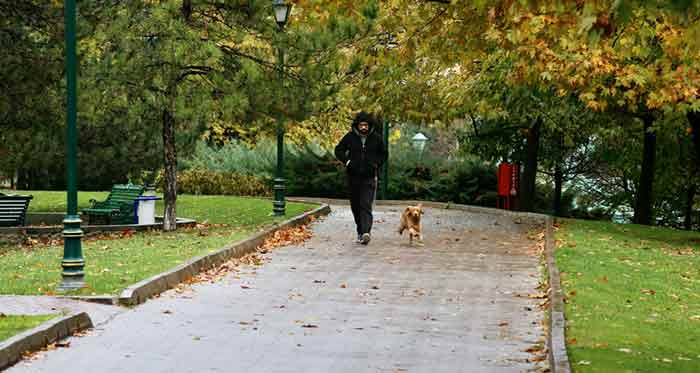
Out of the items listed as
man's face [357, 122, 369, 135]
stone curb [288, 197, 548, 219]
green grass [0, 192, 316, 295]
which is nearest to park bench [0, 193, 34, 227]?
green grass [0, 192, 316, 295]

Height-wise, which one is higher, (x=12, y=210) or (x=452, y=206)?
(x=452, y=206)

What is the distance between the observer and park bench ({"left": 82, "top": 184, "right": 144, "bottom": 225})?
85.0 ft

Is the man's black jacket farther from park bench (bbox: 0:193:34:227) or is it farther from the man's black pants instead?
park bench (bbox: 0:193:34:227)

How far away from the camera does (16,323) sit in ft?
33.2

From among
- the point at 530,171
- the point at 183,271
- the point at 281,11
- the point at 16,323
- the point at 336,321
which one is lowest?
the point at 336,321

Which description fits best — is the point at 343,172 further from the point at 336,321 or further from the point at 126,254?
the point at 336,321

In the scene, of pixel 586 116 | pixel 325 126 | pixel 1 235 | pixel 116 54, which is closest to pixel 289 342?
pixel 116 54

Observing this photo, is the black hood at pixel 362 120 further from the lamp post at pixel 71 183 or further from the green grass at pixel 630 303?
the lamp post at pixel 71 183

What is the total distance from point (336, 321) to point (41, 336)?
124 inches

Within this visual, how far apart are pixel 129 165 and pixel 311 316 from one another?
21304mm

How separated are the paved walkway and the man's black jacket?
4.86 feet

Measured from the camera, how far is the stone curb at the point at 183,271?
12477 millimetres

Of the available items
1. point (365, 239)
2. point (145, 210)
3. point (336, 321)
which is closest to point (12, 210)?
point (145, 210)

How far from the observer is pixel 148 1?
22.3 meters
